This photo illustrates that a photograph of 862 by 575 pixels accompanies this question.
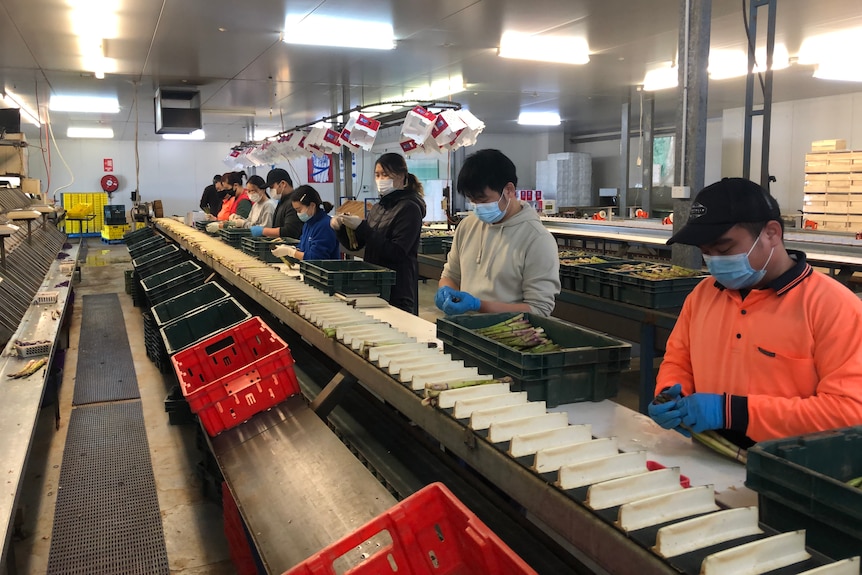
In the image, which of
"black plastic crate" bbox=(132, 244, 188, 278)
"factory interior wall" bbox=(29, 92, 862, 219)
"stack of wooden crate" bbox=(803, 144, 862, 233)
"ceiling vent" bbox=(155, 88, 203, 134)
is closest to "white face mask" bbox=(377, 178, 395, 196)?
"black plastic crate" bbox=(132, 244, 188, 278)

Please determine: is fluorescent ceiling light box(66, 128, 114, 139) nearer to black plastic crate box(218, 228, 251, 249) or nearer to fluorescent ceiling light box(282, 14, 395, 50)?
fluorescent ceiling light box(282, 14, 395, 50)

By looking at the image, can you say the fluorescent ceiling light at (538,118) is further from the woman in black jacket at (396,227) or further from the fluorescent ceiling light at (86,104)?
the woman in black jacket at (396,227)

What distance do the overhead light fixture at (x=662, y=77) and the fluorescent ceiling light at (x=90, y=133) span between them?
12.4m

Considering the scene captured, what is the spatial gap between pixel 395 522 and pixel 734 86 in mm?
10496

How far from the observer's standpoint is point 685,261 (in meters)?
4.57

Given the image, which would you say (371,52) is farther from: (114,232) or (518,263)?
(114,232)

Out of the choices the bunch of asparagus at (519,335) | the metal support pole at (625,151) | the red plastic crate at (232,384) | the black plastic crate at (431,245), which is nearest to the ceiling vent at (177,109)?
the black plastic crate at (431,245)

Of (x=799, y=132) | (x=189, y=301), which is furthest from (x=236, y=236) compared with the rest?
(x=799, y=132)

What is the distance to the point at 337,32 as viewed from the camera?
6172 millimetres

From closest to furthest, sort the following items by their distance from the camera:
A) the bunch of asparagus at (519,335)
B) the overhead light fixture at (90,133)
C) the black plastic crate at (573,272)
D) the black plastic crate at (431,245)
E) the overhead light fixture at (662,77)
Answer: the bunch of asparagus at (519,335) < the black plastic crate at (573,272) < the black plastic crate at (431,245) < the overhead light fixture at (662,77) < the overhead light fixture at (90,133)

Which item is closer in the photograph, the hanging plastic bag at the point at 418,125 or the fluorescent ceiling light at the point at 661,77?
the hanging plastic bag at the point at 418,125

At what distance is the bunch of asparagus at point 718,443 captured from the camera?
1449mm

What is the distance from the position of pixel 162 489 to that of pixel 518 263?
234 centimetres

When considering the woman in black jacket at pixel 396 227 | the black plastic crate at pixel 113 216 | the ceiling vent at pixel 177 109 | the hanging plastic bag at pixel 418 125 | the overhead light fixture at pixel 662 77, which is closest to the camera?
the woman in black jacket at pixel 396 227
